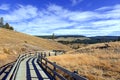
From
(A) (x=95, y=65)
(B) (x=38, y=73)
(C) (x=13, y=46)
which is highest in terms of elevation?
(C) (x=13, y=46)

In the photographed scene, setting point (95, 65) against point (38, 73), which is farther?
point (95, 65)

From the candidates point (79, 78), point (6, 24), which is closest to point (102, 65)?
point (79, 78)

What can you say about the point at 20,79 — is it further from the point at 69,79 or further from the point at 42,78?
the point at 69,79

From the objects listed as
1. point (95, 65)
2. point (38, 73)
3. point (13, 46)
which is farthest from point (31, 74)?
point (13, 46)

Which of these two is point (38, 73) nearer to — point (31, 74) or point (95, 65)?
point (31, 74)

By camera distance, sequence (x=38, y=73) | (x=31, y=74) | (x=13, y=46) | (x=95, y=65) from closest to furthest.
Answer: (x=31, y=74) → (x=38, y=73) → (x=95, y=65) → (x=13, y=46)

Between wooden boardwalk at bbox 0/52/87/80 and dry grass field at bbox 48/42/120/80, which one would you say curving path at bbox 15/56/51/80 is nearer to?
wooden boardwalk at bbox 0/52/87/80

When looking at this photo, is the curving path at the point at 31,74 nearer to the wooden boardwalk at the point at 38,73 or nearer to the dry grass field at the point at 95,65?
the wooden boardwalk at the point at 38,73

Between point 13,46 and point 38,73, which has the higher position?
point 13,46

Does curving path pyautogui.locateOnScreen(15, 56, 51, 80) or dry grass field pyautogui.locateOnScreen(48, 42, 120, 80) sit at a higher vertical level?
dry grass field pyautogui.locateOnScreen(48, 42, 120, 80)

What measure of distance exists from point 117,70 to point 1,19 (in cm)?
16472

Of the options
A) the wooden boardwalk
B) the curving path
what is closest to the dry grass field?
the wooden boardwalk

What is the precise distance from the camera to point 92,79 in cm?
1452

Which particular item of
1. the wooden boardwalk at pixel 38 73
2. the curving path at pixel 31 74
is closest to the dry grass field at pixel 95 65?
the wooden boardwalk at pixel 38 73
